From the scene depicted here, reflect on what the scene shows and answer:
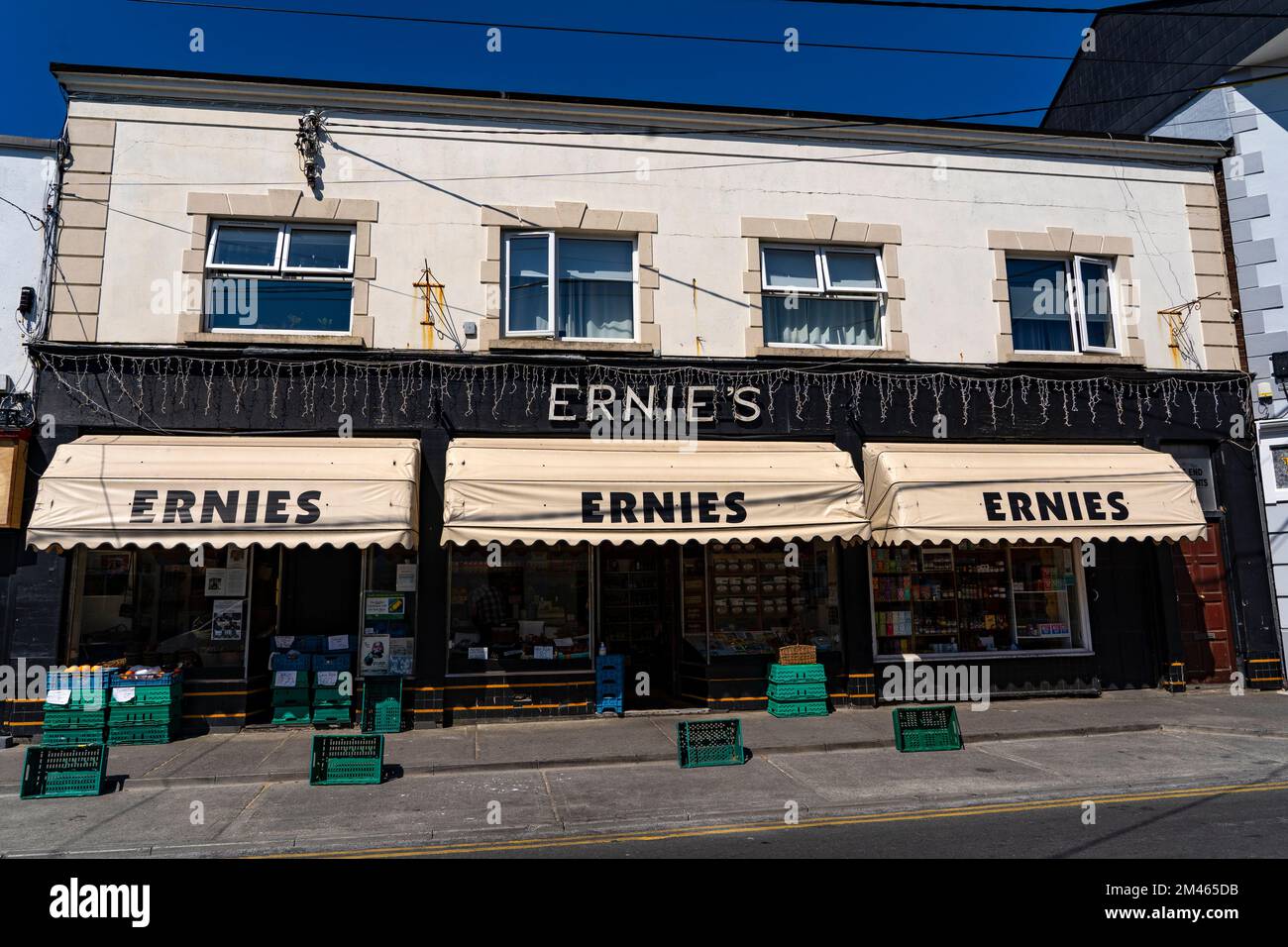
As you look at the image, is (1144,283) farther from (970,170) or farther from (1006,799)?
(1006,799)

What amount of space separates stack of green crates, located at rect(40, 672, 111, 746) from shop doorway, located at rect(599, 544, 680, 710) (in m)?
6.47

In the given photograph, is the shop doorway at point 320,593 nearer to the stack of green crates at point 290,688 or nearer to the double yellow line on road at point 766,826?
the stack of green crates at point 290,688

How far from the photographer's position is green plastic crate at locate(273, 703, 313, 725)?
10938 mm

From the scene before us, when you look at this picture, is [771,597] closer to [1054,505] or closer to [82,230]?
[1054,505]

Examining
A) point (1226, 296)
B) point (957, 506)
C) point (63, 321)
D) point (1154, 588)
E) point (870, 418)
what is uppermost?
point (1226, 296)

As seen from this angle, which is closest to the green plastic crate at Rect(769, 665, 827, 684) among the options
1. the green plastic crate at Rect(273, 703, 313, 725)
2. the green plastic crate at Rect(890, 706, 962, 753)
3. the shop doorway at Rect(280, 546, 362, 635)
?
the green plastic crate at Rect(890, 706, 962, 753)

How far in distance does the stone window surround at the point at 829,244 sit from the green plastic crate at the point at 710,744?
548 centimetres

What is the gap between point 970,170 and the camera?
13289mm

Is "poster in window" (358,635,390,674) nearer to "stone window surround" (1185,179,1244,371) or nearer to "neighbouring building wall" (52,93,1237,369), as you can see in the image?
"neighbouring building wall" (52,93,1237,369)

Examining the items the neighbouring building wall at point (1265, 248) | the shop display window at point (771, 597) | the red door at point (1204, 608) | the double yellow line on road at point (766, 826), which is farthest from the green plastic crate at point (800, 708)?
the neighbouring building wall at point (1265, 248)
